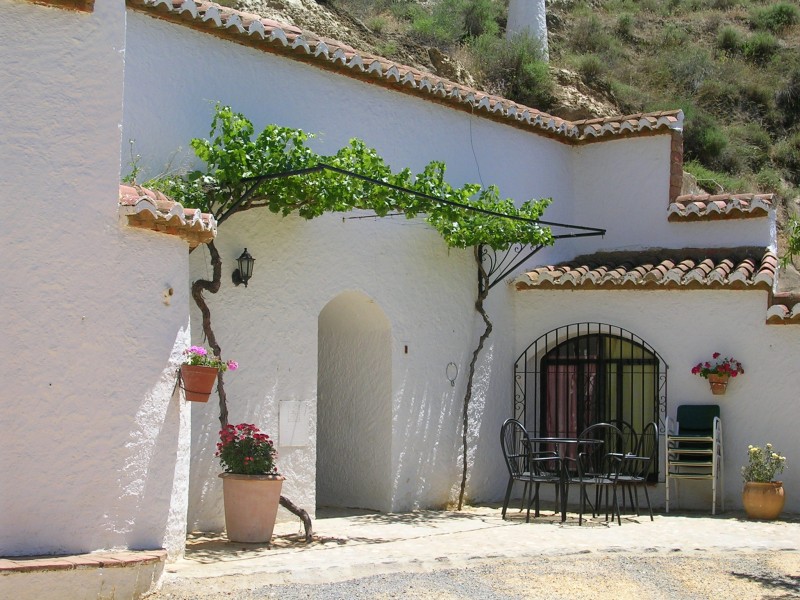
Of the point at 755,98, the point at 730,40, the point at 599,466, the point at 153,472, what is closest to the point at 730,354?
the point at 599,466

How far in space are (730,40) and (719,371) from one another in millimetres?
17946

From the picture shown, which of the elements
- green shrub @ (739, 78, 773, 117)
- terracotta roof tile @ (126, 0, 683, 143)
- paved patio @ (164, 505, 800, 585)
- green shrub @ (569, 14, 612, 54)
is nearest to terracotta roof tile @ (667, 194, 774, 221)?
terracotta roof tile @ (126, 0, 683, 143)

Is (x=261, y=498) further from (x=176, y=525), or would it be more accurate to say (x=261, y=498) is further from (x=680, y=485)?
(x=680, y=485)

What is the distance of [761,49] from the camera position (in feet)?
88.6

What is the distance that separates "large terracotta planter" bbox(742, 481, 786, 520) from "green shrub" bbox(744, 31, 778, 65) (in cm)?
1840

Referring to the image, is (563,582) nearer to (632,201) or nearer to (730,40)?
(632,201)

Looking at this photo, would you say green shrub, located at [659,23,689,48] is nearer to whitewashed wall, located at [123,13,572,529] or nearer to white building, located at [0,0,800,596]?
white building, located at [0,0,800,596]

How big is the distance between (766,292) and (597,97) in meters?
8.10

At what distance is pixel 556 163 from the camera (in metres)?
14.2

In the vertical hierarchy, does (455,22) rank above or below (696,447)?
above

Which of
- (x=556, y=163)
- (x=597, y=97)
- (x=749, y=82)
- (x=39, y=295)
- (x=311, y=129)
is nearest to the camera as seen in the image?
(x=39, y=295)

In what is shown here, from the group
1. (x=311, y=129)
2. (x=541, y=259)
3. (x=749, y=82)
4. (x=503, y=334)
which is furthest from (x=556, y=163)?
(x=749, y=82)

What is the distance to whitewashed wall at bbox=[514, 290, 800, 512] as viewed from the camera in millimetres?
11852

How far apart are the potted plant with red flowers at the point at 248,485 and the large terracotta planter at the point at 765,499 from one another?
5.40 m
